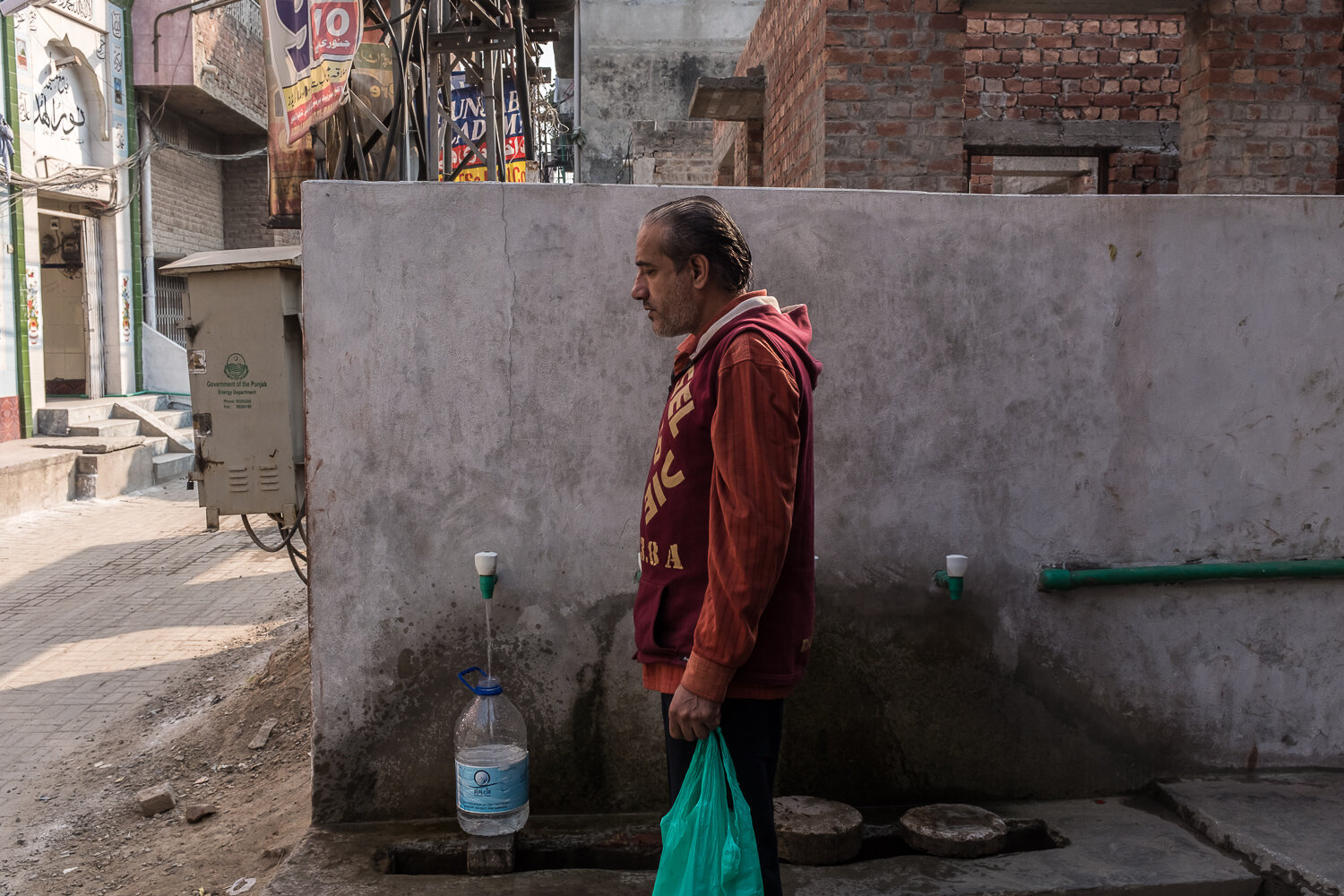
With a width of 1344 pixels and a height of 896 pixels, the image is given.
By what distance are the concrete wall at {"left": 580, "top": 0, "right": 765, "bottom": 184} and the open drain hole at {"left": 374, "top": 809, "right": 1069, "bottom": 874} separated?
14259 mm

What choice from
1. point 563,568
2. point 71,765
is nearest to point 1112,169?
point 563,568

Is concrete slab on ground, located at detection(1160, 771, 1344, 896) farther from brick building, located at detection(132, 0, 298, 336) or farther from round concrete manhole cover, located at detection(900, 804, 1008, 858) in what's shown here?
brick building, located at detection(132, 0, 298, 336)

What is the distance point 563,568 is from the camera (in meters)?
3.43

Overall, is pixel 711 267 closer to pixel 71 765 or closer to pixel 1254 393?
pixel 1254 393

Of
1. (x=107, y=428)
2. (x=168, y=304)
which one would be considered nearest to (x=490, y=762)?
(x=107, y=428)

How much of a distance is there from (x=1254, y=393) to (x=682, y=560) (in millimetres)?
2441

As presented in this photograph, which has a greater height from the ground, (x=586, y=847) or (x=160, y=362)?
(x=160, y=362)

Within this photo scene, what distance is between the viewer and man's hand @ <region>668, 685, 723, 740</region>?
2150 millimetres

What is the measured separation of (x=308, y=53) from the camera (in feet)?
15.5

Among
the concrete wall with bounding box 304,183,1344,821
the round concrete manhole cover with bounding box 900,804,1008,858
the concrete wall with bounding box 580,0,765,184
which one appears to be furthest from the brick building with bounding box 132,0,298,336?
the round concrete manhole cover with bounding box 900,804,1008,858

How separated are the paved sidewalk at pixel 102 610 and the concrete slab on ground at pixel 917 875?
207 centimetres

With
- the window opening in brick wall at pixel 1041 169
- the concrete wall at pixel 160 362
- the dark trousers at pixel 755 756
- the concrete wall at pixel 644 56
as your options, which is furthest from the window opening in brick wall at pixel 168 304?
the dark trousers at pixel 755 756

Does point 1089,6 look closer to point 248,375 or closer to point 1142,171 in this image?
point 1142,171

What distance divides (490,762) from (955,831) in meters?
1.48
